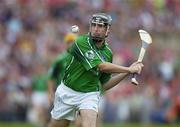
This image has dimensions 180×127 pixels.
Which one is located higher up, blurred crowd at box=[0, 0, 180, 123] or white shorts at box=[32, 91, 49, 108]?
white shorts at box=[32, 91, 49, 108]

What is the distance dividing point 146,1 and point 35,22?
155 inches

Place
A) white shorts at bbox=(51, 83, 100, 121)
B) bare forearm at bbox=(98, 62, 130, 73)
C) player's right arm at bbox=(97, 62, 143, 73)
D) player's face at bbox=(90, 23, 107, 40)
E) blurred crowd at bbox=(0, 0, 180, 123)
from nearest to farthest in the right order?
player's right arm at bbox=(97, 62, 143, 73) < bare forearm at bbox=(98, 62, 130, 73) < player's face at bbox=(90, 23, 107, 40) < white shorts at bbox=(51, 83, 100, 121) < blurred crowd at bbox=(0, 0, 180, 123)

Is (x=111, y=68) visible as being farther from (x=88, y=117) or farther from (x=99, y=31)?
(x=88, y=117)

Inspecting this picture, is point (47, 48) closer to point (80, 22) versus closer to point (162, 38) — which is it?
point (80, 22)

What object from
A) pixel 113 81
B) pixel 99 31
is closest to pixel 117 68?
pixel 99 31

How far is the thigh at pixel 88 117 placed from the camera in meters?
11.5

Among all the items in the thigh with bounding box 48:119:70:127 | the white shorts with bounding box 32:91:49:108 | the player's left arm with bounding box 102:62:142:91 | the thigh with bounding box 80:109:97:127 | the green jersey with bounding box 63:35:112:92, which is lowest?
the white shorts with bounding box 32:91:49:108

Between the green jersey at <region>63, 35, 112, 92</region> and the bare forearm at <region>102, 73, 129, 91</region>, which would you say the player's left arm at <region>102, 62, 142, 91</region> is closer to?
the bare forearm at <region>102, 73, 129, 91</region>

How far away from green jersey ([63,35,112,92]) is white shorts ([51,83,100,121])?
78 millimetres

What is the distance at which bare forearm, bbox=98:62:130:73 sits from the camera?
11.4 meters

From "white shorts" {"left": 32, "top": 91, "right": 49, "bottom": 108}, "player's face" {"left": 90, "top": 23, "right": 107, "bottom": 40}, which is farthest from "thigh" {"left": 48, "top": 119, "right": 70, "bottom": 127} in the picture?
"white shorts" {"left": 32, "top": 91, "right": 49, "bottom": 108}

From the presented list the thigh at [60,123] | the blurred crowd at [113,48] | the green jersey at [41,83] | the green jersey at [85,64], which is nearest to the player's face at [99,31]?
the green jersey at [85,64]

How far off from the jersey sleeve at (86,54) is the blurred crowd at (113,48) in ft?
29.7

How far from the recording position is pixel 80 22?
25.8 m
